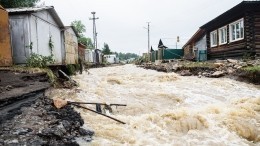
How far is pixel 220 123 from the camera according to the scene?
6.77 m

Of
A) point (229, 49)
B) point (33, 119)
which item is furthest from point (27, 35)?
point (229, 49)

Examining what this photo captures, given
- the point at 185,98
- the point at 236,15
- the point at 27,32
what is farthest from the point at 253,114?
the point at 236,15

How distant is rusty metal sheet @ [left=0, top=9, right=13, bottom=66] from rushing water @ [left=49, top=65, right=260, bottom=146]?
245 cm

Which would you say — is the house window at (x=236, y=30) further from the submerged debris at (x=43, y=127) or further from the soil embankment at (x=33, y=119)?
the submerged debris at (x=43, y=127)

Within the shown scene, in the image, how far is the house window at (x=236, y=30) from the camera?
56.1ft

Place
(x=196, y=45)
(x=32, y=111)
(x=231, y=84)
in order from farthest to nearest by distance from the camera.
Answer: (x=196, y=45), (x=231, y=84), (x=32, y=111)

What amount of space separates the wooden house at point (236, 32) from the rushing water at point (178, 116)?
5481 millimetres

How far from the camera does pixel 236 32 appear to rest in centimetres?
1800

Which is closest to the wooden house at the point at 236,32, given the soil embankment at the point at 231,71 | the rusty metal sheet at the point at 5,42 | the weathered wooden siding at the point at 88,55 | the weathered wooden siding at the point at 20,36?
the soil embankment at the point at 231,71

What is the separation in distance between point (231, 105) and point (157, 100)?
2326 mm

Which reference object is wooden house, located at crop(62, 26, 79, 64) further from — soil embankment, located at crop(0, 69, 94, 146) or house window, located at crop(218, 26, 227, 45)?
soil embankment, located at crop(0, 69, 94, 146)

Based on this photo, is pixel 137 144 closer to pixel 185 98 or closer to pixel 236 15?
pixel 185 98

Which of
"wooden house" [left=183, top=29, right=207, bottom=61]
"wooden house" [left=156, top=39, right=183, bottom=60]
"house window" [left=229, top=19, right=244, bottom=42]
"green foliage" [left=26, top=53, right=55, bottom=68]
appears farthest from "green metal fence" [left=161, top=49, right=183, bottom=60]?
"green foliage" [left=26, top=53, right=55, bottom=68]

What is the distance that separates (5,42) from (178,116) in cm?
742
